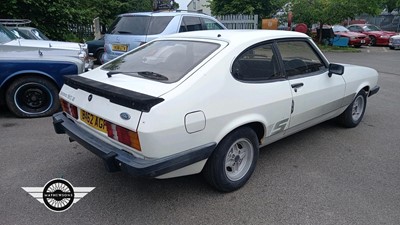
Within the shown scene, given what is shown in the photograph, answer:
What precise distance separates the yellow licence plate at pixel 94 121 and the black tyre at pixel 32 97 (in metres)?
2.71

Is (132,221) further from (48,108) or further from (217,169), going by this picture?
(48,108)

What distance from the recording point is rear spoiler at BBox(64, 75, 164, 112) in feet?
7.53

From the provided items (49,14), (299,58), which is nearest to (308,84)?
(299,58)

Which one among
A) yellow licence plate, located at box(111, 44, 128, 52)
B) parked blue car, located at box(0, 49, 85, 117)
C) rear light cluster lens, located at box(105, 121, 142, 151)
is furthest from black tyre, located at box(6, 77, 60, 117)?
rear light cluster lens, located at box(105, 121, 142, 151)

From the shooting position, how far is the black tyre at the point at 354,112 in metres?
4.62

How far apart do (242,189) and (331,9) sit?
17.9 metres

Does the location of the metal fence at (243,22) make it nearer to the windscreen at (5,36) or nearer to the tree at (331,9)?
the tree at (331,9)

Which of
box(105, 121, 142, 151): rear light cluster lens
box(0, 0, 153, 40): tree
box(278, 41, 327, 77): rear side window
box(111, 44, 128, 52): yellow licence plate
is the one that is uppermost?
box(0, 0, 153, 40): tree

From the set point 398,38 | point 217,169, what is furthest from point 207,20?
point 398,38

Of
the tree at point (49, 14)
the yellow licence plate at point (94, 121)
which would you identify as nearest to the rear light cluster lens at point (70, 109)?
the yellow licence plate at point (94, 121)

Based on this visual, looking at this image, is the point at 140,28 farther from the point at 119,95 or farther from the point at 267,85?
the point at 119,95

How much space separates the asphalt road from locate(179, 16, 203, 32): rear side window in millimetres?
4274

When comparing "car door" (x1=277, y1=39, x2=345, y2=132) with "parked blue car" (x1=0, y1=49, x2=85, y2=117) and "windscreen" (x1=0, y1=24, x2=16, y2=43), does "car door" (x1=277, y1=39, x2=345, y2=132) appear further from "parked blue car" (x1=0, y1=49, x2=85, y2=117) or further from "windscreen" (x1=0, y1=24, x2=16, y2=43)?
"windscreen" (x1=0, y1=24, x2=16, y2=43)

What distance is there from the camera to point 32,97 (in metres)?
5.20
